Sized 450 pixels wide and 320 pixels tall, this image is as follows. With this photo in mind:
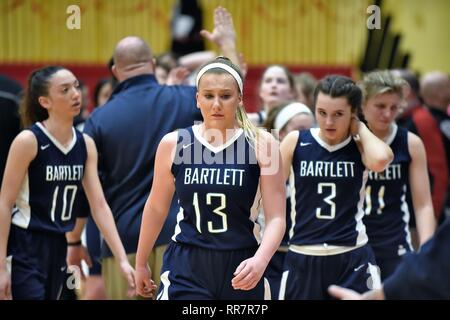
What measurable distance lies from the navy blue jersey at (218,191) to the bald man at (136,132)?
1626 millimetres

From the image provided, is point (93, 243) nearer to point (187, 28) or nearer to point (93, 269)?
point (93, 269)

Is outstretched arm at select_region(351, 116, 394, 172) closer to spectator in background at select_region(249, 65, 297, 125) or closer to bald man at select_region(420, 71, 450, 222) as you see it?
spectator in background at select_region(249, 65, 297, 125)

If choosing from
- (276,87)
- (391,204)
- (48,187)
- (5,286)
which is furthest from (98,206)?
(276,87)

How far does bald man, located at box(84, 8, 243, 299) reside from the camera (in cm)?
635

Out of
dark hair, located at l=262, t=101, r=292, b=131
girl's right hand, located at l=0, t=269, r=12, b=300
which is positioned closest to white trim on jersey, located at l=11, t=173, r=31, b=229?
girl's right hand, located at l=0, t=269, r=12, b=300

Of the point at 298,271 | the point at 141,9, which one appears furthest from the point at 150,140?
the point at 141,9

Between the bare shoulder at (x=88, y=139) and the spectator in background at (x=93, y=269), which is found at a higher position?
the bare shoulder at (x=88, y=139)

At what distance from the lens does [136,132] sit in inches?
250

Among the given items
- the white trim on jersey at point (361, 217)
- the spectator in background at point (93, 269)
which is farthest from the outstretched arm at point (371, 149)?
the spectator in background at point (93, 269)

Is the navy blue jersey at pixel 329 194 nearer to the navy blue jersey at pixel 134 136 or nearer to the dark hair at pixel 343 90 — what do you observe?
the dark hair at pixel 343 90

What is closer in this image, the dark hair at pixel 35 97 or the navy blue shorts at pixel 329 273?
the navy blue shorts at pixel 329 273

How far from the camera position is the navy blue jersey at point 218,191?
4598 mm

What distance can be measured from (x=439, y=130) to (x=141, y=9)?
18.8 ft

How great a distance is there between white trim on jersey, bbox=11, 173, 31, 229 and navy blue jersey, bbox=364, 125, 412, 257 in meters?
2.23
